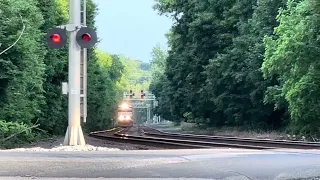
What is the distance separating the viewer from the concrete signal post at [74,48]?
1723cm

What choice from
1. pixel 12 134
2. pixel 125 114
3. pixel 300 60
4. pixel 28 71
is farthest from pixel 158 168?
pixel 125 114

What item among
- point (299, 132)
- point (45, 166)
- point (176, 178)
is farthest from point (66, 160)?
point (299, 132)

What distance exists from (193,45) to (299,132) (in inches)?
946

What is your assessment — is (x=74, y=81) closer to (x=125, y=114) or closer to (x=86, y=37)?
(x=86, y=37)

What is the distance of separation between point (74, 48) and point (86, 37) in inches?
27.9

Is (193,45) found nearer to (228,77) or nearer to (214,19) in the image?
(214,19)

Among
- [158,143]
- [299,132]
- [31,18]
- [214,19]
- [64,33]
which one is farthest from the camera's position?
[214,19]

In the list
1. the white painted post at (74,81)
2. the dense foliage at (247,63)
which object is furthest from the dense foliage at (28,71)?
the dense foliage at (247,63)

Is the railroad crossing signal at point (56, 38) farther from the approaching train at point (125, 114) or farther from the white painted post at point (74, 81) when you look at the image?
the approaching train at point (125, 114)

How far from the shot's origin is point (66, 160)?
11.2 metres

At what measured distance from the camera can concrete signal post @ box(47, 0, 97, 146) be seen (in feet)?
56.5

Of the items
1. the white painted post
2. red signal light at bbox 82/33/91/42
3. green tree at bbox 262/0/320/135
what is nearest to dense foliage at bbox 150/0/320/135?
green tree at bbox 262/0/320/135

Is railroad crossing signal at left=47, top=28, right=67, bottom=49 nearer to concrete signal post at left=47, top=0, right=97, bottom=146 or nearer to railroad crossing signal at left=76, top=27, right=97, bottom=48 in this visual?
concrete signal post at left=47, top=0, right=97, bottom=146

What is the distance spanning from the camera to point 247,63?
47250 mm
